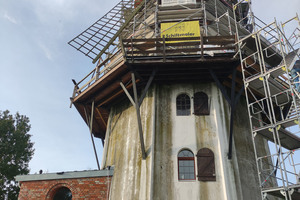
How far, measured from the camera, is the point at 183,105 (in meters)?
13.0

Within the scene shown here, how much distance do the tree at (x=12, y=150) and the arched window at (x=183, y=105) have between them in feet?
61.1

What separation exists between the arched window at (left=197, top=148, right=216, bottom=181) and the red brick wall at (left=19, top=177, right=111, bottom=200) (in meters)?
4.06

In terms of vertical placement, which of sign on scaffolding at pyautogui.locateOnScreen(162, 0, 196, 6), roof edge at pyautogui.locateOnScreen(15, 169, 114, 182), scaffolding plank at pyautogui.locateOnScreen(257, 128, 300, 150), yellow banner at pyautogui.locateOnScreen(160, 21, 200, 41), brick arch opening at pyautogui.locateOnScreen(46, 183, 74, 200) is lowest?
brick arch opening at pyautogui.locateOnScreen(46, 183, 74, 200)

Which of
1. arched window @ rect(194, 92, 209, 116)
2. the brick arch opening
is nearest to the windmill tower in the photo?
arched window @ rect(194, 92, 209, 116)

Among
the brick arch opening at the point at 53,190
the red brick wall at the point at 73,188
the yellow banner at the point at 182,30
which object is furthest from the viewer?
the yellow banner at the point at 182,30

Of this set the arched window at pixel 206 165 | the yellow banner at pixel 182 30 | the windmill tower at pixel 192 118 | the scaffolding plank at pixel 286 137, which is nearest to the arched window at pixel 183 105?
the windmill tower at pixel 192 118

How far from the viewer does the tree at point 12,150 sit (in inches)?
984

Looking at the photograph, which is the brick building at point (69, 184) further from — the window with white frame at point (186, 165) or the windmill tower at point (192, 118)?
the window with white frame at point (186, 165)

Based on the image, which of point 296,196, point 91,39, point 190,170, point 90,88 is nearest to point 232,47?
point 190,170

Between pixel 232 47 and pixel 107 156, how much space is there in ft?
25.5

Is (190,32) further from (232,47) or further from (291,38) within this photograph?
(291,38)

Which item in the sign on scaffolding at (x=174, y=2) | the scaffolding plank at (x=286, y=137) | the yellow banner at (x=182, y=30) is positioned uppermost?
the sign on scaffolding at (x=174, y=2)

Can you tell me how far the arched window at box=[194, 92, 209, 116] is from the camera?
12.6 metres

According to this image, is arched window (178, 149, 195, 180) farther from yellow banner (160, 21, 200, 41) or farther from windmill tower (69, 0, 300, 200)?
yellow banner (160, 21, 200, 41)
